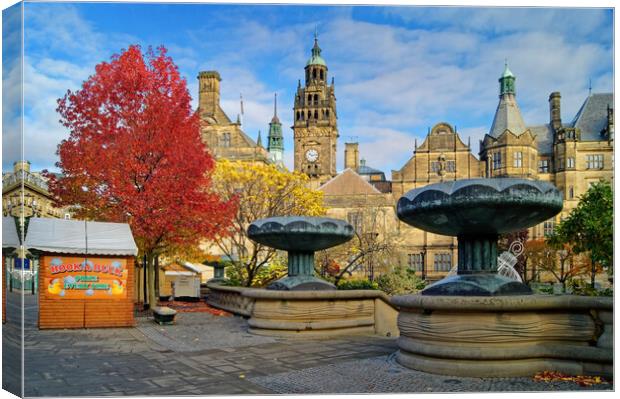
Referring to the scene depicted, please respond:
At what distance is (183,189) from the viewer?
1510 cm

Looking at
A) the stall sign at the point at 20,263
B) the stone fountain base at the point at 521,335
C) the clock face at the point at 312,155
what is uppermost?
the clock face at the point at 312,155

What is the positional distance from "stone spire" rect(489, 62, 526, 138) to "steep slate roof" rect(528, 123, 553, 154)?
7.00 feet

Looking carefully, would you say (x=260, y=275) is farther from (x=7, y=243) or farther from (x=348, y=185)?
(x=348, y=185)

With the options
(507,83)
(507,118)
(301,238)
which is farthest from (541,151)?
(301,238)

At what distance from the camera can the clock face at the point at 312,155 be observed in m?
78.9

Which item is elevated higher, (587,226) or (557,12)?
(557,12)

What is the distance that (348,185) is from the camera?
167 feet

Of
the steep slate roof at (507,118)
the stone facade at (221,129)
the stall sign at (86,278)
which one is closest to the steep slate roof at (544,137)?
the steep slate roof at (507,118)

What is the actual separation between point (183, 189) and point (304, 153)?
64.6 m

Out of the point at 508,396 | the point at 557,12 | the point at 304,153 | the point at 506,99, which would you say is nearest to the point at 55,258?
the point at 508,396

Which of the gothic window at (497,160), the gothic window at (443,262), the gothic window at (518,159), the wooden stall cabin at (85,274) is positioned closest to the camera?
the wooden stall cabin at (85,274)

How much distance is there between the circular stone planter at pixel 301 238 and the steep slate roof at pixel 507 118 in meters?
46.9

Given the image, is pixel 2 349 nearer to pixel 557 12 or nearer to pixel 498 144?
pixel 557 12

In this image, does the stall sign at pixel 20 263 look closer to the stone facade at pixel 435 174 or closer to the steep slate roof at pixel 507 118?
the stone facade at pixel 435 174
